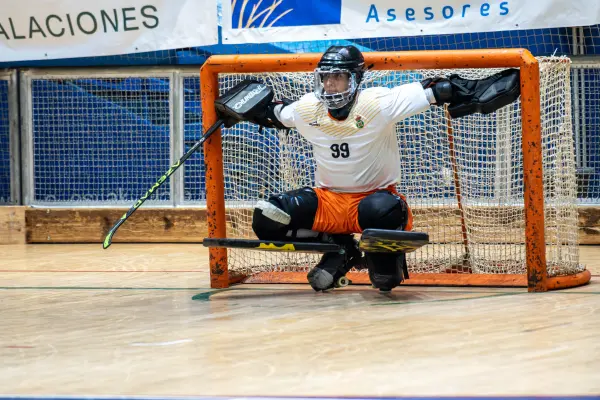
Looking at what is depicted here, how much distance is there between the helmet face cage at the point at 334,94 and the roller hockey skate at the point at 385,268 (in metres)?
0.66

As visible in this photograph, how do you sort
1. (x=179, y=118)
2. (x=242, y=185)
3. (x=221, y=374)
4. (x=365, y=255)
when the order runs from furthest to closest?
(x=179, y=118) → (x=242, y=185) → (x=365, y=255) → (x=221, y=374)

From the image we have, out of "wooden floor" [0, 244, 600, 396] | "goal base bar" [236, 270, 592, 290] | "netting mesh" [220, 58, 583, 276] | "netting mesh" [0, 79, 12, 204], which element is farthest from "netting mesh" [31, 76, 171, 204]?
"goal base bar" [236, 270, 592, 290]

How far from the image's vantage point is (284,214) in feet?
13.8

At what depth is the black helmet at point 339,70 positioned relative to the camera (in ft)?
13.5

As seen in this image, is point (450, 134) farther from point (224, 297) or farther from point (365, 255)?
point (224, 297)

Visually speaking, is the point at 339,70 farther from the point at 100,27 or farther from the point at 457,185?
the point at 100,27

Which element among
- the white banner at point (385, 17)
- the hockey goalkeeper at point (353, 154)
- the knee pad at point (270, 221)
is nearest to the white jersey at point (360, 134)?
the hockey goalkeeper at point (353, 154)

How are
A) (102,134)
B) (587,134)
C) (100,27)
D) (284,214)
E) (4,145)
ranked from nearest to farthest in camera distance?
(284,214), (587,134), (100,27), (102,134), (4,145)

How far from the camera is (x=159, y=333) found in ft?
10.7

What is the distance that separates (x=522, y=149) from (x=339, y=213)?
0.85 m

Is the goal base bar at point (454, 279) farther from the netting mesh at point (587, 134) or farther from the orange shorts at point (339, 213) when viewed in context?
the netting mesh at point (587, 134)

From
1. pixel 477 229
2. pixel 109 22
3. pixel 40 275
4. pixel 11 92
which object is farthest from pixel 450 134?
pixel 11 92

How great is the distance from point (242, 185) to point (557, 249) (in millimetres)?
1654

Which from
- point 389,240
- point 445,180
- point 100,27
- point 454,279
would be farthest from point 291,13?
point 389,240
